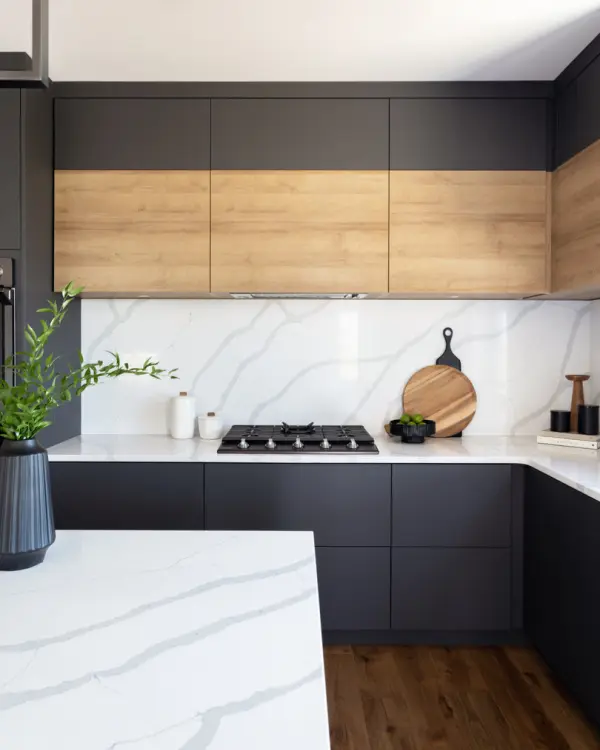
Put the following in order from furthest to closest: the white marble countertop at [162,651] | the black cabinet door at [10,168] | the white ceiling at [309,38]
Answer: the black cabinet door at [10,168] < the white ceiling at [309,38] < the white marble countertop at [162,651]

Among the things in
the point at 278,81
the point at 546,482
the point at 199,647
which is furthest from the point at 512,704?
the point at 278,81

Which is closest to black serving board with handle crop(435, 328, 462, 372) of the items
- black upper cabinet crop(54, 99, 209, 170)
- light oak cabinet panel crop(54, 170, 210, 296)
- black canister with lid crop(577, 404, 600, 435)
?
black canister with lid crop(577, 404, 600, 435)

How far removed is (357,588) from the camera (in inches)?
101

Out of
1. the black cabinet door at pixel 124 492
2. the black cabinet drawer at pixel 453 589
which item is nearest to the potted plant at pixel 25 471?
the black cabinet door at pixel 124 492

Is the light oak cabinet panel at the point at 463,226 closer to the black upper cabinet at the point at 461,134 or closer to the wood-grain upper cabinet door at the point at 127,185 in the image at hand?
the black upper cabinet at the point at 461,134

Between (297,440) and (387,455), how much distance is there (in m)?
0.40

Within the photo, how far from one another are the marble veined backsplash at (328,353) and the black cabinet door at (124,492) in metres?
0.60

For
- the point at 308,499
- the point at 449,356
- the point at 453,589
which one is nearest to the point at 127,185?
the point at 308,499

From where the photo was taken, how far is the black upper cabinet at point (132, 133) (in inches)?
107

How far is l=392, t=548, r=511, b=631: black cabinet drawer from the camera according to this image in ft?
8.40

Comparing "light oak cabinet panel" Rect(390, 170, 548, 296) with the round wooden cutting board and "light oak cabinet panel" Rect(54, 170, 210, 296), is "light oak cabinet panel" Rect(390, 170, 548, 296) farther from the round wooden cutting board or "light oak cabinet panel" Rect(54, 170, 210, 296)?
"light oak cabinet panel" Rect(54, 170, 210, 296)

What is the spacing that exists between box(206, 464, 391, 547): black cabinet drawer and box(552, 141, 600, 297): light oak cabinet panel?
1.12m

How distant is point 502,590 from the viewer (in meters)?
2.57

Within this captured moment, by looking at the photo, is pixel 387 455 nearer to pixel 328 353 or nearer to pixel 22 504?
pixel 328 353
